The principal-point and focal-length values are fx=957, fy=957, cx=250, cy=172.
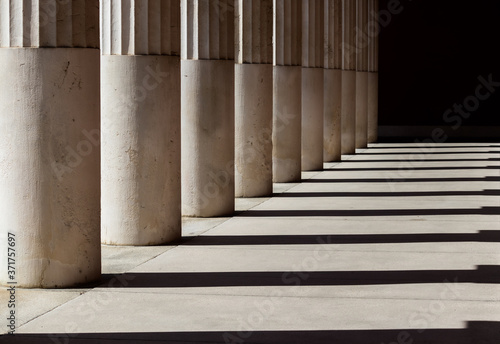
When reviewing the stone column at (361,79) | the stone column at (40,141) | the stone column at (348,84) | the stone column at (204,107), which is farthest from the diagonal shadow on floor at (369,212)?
the stone column at (361,79)

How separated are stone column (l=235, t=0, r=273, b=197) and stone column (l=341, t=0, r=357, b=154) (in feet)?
37.5

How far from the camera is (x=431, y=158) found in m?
26.5

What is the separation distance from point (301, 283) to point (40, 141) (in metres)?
2.81

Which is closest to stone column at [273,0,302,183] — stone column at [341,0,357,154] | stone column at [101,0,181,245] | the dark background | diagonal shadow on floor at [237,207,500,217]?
diagonal shadow on floor at [237,207,500,217]

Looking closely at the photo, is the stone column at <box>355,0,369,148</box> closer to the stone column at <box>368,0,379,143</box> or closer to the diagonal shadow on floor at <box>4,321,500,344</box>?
the stone column at <box>368,0,379,143</box>

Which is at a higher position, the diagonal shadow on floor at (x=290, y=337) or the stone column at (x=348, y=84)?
the stone column at (x=348, y=84)

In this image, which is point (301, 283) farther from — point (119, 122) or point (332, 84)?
point (332, 84)

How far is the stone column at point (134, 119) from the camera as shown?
1120 cm

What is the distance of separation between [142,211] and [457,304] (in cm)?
436

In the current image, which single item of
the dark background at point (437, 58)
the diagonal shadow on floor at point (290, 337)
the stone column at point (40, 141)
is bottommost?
the diagonal shadow on floor at point (290, 337)

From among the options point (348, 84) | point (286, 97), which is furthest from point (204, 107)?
point (348, 84)

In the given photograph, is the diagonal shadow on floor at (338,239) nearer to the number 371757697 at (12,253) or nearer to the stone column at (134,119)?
the stone column at (134,119)

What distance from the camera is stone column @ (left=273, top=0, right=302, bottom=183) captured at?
63.1ft

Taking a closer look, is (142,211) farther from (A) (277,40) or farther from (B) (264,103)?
(A) (277,40)
